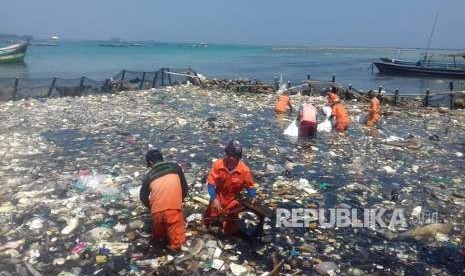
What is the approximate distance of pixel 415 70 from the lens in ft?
122

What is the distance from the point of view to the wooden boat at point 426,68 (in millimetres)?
34781

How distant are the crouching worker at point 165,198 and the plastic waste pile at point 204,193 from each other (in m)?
0.27

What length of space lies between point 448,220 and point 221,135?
6.47 m

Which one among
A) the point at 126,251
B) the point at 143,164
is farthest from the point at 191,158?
the point at 126,251

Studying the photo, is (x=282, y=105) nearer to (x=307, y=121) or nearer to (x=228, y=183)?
(x=307, y=121)

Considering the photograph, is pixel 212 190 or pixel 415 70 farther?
pixel 415 70

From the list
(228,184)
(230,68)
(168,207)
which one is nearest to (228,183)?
(228,184)

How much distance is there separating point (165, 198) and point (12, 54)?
44.9 m

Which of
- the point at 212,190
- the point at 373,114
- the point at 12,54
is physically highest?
the point at 12,54

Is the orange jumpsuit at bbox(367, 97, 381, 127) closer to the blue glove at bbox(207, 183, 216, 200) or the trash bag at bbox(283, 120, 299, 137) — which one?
the trash bag at bbox(283, 120, 299, 137)

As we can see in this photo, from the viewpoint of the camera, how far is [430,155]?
10227 millimetres

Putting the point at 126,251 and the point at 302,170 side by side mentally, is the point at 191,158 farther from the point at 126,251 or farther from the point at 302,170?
the point at 126,251

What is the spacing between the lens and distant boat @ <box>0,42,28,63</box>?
42.6 metres

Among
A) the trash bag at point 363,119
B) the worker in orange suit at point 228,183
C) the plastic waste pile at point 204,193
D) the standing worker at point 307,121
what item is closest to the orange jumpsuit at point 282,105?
the plastic waste pile at point 204,193
